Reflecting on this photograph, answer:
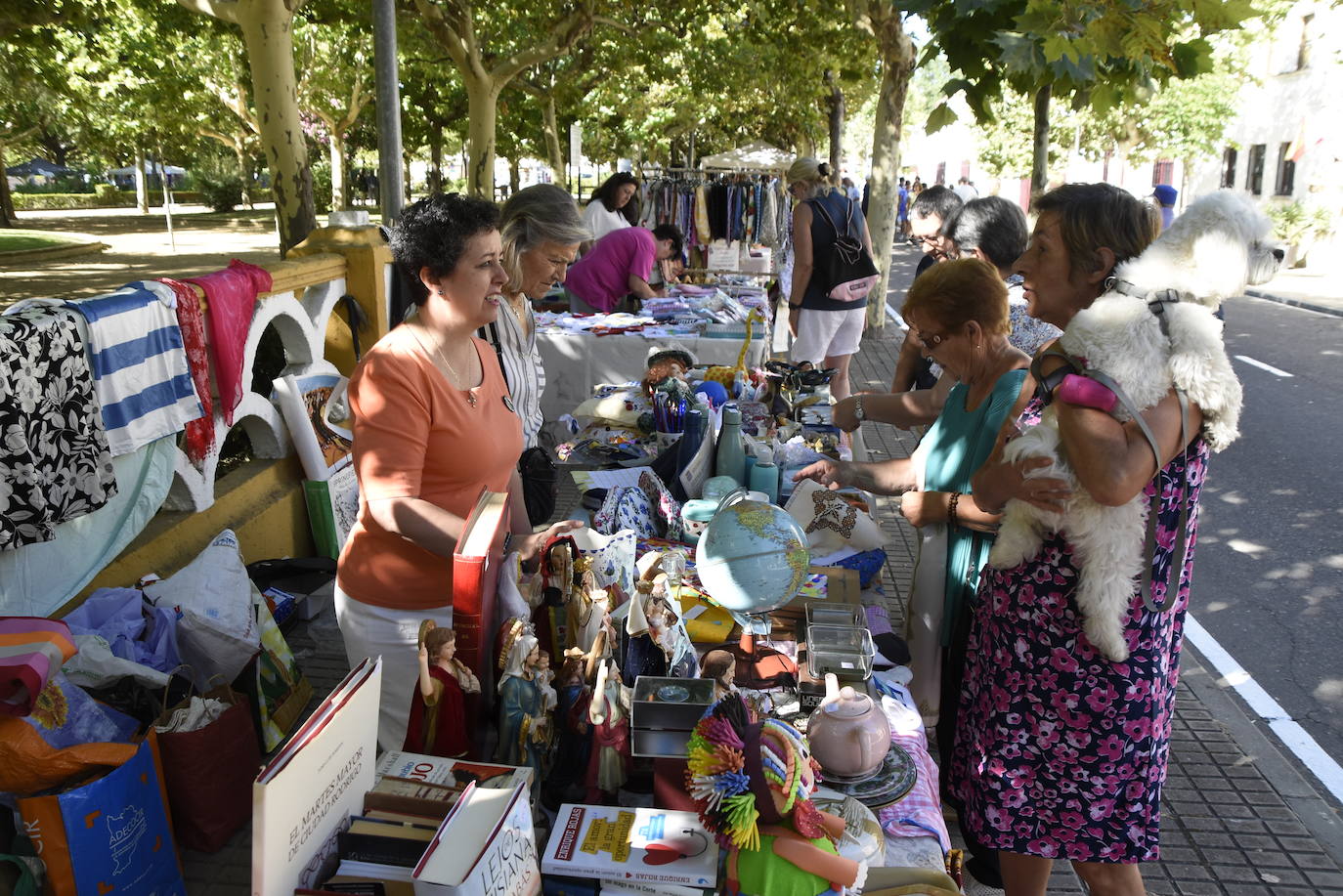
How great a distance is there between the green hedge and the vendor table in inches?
1641

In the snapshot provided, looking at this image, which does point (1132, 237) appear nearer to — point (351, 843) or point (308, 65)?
point (351, 843)

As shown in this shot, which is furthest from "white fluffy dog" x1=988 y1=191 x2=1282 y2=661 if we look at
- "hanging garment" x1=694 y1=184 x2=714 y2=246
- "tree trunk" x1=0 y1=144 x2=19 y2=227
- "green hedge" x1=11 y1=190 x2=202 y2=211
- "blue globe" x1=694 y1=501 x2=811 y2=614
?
"green hedge" x1=11 y1=190 x2=202 y2=211

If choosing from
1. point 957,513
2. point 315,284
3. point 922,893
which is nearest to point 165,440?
point 315,284

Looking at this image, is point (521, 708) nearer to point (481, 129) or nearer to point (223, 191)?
point (481, 129)

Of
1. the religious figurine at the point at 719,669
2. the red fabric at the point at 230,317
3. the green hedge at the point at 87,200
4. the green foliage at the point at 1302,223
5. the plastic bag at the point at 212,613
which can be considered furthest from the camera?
the green hedge at the point at 87,200

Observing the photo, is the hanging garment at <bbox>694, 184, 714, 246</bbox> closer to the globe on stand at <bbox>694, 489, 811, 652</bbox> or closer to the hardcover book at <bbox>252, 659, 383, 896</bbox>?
the globe on stand at <bbox>694, 489, 811, 652</bbox>

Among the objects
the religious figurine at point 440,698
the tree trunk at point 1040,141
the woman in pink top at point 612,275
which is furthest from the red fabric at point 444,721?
the tree trunk at point 1040,141

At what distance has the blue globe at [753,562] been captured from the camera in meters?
2.39

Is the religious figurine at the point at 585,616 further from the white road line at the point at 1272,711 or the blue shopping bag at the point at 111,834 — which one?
the white road line at the point at 1272,711

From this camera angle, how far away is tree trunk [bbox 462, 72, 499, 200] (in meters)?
13.9

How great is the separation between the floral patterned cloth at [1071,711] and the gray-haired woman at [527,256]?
185 cm

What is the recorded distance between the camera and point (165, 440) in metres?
3.55

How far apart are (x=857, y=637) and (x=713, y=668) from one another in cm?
48

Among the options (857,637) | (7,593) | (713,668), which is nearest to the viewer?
(713,668)
